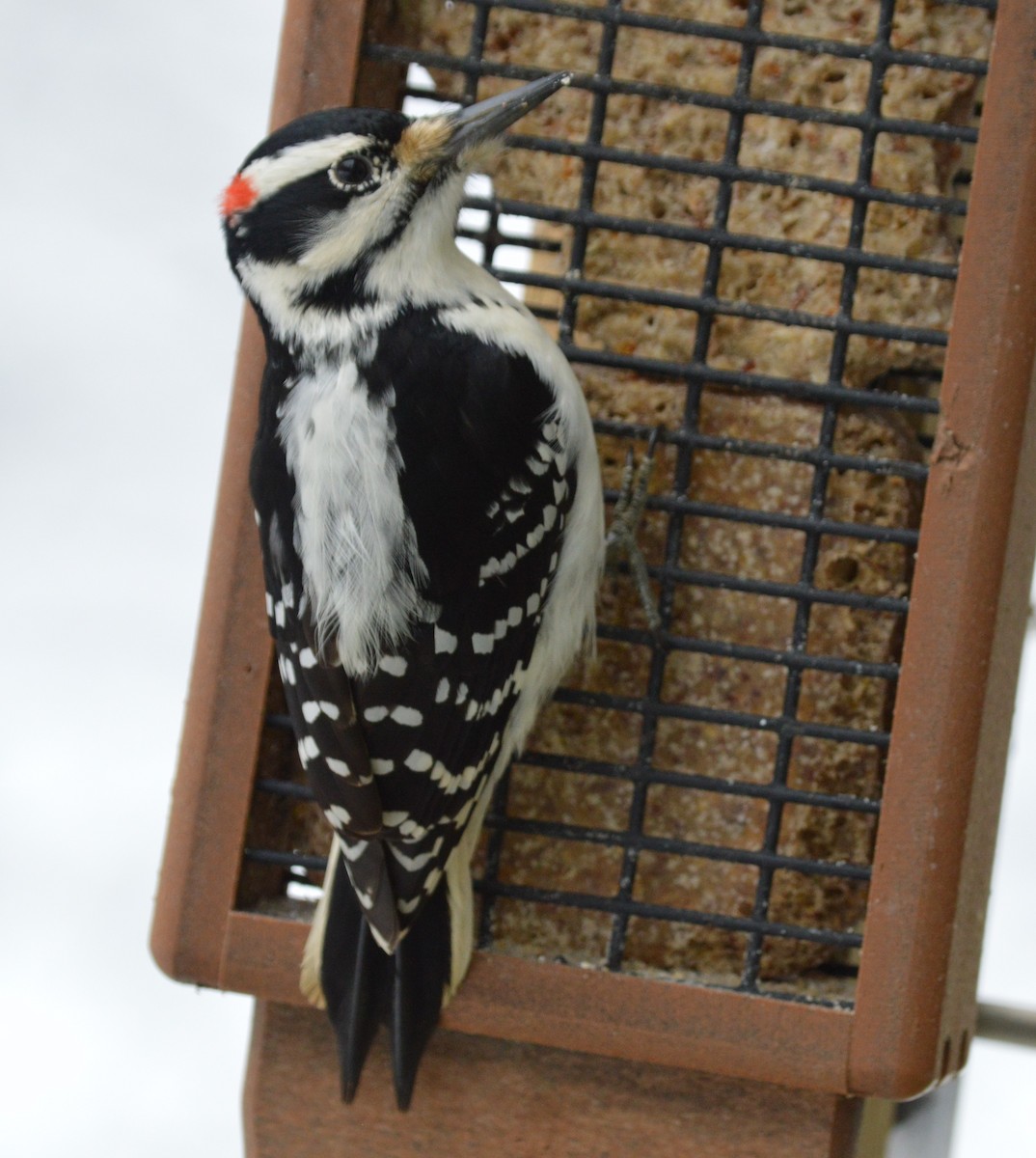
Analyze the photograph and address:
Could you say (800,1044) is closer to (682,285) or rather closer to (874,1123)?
(874,1123)

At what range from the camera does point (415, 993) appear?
1.56m

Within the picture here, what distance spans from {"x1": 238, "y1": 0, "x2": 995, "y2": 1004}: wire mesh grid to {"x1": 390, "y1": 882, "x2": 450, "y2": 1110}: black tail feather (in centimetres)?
10

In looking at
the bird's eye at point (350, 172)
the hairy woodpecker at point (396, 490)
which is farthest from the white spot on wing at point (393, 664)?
the bird's eye at point (350, 172)

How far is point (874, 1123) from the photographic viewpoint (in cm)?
177

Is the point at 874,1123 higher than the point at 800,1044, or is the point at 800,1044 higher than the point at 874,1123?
the point at 800,1044

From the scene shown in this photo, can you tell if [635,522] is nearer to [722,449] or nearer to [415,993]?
[722,449]

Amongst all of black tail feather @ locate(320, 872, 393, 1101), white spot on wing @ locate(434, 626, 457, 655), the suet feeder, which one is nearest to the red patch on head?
the suet feeder

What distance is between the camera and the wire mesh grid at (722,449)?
1604 millimetres

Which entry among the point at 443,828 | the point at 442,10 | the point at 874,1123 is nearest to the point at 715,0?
the point at 442,10

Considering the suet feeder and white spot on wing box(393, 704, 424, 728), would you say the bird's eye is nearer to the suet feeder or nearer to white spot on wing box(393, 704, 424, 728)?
the suet feeder

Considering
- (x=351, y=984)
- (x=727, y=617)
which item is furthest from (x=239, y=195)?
(x=351, y=984)

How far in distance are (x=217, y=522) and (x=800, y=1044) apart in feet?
2.34

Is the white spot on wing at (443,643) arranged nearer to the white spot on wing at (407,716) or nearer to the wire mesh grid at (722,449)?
the white spot on wing at (407,716)

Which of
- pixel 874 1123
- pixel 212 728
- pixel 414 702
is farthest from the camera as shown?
pixel 874 1123
